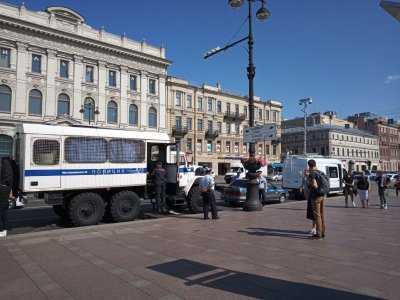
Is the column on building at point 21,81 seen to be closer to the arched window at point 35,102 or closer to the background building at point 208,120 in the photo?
the arched window at point 35,102

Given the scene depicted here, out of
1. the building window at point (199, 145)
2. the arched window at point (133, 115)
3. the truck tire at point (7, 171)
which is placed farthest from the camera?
the building window at point (199, 145)

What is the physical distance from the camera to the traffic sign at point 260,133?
13.8m

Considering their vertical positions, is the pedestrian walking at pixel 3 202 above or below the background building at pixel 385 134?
below

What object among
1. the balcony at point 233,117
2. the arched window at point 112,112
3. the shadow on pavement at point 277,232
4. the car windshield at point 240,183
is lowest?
the shadow on pavement at point 277,232

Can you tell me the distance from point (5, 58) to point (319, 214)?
38711mm

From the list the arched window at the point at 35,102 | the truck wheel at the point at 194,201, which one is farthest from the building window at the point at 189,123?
the truck wheel at the point at 194,201

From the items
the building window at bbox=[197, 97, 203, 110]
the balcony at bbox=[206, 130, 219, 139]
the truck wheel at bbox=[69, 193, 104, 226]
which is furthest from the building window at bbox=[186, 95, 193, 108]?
the truck wheel at bbox=[69, 193, 104, 226]

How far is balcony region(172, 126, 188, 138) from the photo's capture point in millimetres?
54912

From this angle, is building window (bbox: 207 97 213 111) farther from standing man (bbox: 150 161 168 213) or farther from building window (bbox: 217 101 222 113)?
standing man (bbox: 150 161 168 213)

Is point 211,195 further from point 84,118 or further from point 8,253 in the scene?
point 84,118

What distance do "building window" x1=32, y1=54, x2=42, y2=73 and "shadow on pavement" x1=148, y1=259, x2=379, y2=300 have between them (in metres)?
39.1

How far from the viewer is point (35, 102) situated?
39.2 m

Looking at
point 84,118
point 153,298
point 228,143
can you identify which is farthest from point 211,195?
point 228,143

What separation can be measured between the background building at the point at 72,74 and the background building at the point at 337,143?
5096 cm
